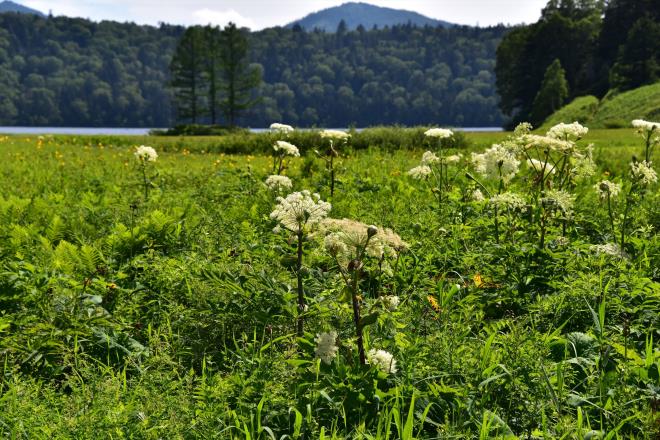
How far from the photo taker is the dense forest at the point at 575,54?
188ft

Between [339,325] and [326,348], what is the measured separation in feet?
2.40

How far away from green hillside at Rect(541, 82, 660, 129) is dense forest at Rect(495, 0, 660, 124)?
11.7 meters

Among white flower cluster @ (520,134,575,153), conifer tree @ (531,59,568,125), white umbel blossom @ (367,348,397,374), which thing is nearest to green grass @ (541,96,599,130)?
conifer tree @ (531,59,568,125)

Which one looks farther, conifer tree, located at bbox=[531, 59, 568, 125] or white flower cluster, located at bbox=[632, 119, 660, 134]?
conifer tree, located at bbox=[531, 59, 568, 125]

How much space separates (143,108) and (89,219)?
557 feet

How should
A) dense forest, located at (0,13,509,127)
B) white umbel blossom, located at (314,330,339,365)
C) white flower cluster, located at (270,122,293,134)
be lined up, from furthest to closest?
dense forest, located at (0,13,509,127) → white flower cluster, located at (270,122,293,134) → white umbel blossom, located at (314,330,339,365)

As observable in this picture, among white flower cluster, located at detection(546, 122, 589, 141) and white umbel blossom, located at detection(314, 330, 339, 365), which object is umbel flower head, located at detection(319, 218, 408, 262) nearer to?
white umbel blossom, located at detection(314, 330, 339, 365)

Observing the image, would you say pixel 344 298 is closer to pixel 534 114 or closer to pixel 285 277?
pixel 285 277

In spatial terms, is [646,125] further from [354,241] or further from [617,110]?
[617,110]

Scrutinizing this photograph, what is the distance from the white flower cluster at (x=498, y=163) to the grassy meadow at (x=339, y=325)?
4cm

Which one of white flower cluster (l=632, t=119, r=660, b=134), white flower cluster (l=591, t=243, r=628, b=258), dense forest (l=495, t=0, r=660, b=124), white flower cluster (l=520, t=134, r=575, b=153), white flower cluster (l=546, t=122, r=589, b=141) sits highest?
dense forest (l=495, t=0, r=660, b=124)

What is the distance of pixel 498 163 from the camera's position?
496 centimetres

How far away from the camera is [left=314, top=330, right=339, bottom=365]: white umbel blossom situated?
267cm

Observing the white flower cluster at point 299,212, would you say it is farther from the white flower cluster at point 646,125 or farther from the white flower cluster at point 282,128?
the white flower cluster at point 282,128
